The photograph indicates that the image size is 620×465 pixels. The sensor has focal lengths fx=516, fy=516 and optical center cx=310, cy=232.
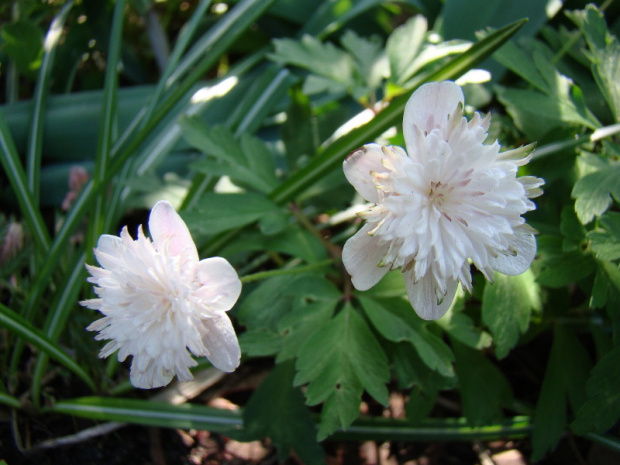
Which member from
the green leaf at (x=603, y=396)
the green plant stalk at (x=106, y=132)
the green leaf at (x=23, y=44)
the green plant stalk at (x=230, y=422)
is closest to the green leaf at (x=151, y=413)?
the green plant stalk at (x=230, y=422)

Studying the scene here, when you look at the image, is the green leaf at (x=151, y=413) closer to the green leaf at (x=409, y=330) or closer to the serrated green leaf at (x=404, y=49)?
the green leaf at (x=409, y=330)

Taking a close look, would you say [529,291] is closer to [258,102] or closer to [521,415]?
[521,415]

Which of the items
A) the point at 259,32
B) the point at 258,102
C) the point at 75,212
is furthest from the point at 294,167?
the point at 259,32

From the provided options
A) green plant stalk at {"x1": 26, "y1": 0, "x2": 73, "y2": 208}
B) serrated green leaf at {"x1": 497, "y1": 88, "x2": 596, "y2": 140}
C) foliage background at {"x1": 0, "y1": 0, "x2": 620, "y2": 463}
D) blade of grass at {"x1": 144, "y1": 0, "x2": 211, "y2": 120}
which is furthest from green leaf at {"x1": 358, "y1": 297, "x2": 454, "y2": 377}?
green plant stalk at {"x1": 26, "y1": 0, "x2": 73, "y2": 208}

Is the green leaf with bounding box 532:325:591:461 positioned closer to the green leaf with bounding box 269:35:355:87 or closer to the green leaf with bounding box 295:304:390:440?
the green leaf with bounding box 295:304:390:440

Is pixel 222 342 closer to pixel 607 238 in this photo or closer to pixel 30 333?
pixel 30 333
